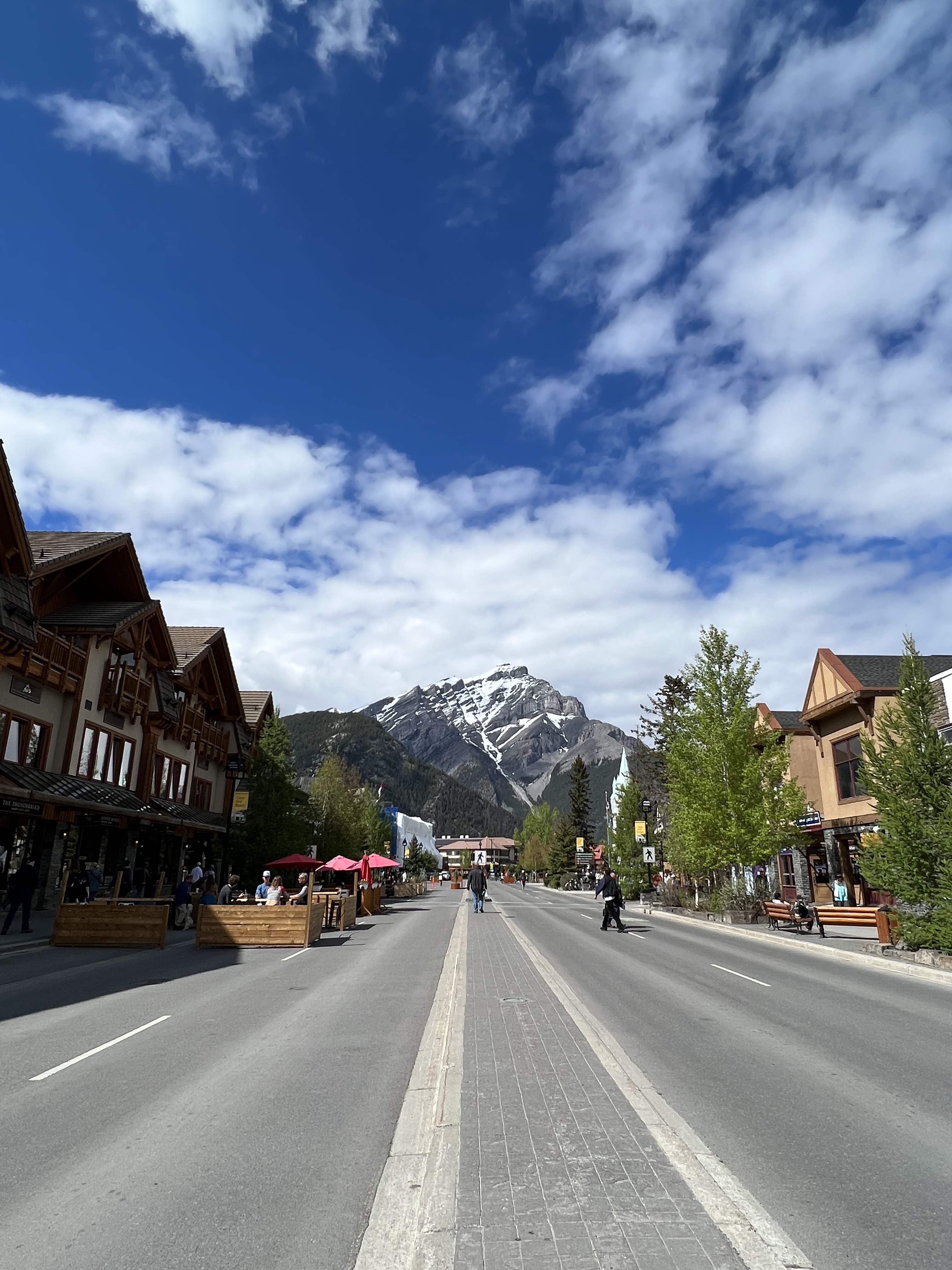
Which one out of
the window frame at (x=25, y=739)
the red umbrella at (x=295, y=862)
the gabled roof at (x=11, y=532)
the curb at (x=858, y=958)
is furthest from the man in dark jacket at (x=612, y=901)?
the gabled roof at (x=11, y=532)

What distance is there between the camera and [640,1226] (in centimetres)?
406

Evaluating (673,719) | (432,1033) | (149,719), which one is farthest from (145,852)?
(432,1033)

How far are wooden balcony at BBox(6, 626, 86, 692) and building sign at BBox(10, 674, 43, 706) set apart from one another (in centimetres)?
18

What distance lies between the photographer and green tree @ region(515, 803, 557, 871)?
379 feet

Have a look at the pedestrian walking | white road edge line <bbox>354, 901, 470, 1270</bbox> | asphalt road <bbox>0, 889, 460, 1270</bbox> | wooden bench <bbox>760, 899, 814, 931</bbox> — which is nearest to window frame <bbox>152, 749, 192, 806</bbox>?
the pedestrian walking

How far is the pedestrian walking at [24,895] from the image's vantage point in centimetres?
1938

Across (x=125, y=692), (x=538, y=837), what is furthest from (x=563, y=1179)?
(x=538, y=837)

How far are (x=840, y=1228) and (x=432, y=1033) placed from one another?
542 cm

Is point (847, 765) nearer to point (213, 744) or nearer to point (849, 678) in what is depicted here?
point (849, 678)

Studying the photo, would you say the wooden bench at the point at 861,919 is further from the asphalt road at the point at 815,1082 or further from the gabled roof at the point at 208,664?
the gabled roof at the point at 208,664

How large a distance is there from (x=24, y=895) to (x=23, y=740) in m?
7.04

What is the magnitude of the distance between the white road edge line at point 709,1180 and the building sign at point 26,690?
74.2ft

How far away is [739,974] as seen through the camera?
15.0 m

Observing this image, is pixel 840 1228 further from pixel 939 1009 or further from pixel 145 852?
pixel 145 852
